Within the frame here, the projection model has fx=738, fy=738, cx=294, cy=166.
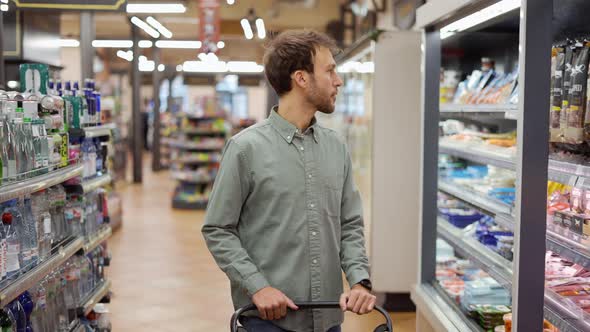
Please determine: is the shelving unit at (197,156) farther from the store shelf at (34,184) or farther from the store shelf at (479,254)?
the store shelf at (34,184)

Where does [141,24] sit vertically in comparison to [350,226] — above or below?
above

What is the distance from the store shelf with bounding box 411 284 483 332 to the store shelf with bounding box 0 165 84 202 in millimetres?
2019

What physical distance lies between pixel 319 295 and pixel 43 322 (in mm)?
1877

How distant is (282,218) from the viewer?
238 cm

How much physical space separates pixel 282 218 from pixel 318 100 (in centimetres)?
40

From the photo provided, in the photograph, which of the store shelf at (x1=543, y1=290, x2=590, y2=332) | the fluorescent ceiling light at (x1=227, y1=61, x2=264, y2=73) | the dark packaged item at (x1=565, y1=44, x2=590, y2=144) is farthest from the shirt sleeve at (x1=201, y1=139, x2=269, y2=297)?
the fluorescent ceiling light at (x1=227, y1=61, x2=264, y2=73)

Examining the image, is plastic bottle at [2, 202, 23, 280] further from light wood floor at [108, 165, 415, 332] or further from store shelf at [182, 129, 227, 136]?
store shelf at [182, 129, 227, 136]

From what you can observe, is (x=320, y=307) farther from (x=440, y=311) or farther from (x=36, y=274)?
(x=440, y=311)

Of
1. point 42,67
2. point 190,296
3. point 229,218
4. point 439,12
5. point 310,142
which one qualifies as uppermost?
point 439,12

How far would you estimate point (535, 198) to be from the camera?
2.77 meters

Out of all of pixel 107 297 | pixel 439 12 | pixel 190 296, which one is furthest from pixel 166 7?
pixel 439 12

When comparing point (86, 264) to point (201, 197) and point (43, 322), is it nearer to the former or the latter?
point (43, 322)

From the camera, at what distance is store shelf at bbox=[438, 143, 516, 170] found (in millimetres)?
3420

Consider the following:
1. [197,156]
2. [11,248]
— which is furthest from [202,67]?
[11,248]
